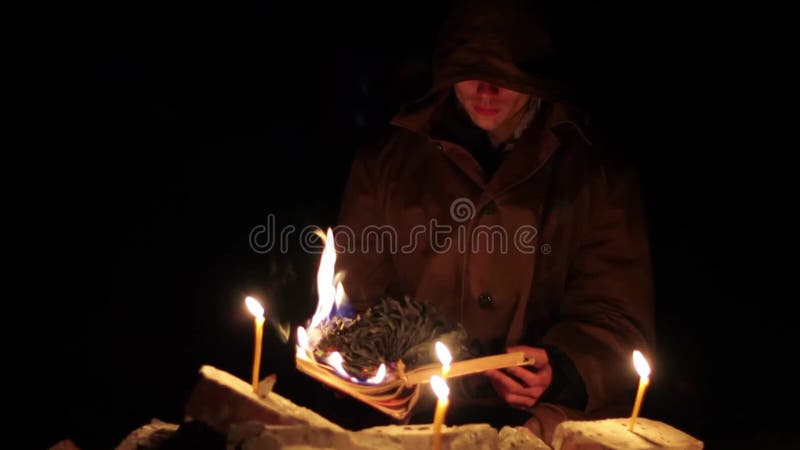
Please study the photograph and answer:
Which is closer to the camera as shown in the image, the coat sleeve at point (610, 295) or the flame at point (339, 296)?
the flame at point (339, 296)

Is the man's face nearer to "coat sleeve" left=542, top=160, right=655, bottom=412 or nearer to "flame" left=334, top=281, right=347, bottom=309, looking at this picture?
"coat sleeve" left=542, top=160, right=655, bottom=412

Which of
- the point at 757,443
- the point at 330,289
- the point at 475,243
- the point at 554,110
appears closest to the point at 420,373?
the point at 330,289

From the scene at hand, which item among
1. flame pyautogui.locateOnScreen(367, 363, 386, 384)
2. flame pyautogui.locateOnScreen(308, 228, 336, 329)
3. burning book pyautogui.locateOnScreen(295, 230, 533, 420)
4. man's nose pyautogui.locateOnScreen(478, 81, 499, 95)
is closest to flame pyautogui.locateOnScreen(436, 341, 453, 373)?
burning book pyautogui.locateOnScreen(295, 230, 533, 420)

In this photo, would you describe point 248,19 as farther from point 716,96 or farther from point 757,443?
point 757,443

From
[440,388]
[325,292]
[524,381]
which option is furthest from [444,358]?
[524,381]

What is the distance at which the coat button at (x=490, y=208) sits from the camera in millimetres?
3375

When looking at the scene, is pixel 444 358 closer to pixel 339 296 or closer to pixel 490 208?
pixel 339 296

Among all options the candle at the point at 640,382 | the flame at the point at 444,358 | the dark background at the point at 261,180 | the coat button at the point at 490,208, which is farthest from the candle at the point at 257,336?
the dark background at the point at 261,180

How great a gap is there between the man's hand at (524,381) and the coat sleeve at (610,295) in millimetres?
197

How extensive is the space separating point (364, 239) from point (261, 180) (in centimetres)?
148

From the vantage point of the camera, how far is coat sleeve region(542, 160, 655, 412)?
3055 mm

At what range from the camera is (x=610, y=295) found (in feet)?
10.8

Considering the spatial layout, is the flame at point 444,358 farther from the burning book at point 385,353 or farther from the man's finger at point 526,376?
the man's finger at point 526,376

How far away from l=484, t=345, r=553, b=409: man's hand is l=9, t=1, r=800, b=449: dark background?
1.38 m
